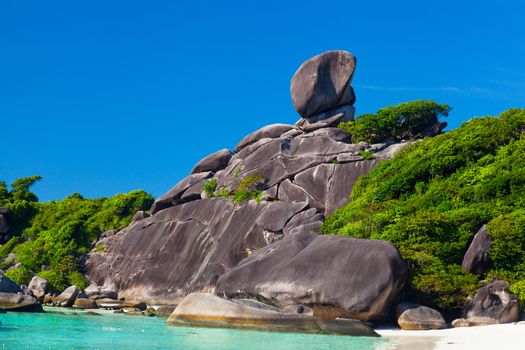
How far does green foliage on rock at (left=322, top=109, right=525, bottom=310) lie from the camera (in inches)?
768

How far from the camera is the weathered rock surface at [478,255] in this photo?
20141 millimetres

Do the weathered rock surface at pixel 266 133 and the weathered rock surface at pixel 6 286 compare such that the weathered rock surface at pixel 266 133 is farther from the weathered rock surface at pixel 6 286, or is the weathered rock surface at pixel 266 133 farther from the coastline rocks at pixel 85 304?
the weathered rock surface at pixel 6 286

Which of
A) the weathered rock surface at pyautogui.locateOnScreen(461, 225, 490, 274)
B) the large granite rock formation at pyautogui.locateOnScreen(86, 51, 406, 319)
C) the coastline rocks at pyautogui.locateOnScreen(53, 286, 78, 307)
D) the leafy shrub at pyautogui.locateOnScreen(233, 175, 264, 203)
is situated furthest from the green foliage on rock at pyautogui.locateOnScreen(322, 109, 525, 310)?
the coastline rocks at pyautogui.locateOnScreen(53, 286, 78, 307)

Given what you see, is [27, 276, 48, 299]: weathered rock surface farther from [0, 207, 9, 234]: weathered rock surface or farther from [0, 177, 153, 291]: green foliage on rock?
[0, 207, 9, 234]: weathered rock surface

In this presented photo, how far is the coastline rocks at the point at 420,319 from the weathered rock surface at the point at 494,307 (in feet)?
2.86

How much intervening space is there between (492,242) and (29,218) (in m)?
41.4

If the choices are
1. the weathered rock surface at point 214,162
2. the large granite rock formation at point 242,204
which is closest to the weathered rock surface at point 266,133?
the large granite rock formation at point 242,204

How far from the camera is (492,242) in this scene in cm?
2003

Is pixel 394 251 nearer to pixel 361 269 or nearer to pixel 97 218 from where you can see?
pixel 361 269

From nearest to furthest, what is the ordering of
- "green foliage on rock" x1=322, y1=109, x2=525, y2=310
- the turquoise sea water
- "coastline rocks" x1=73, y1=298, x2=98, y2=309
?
the turquoise sea water
"green foliage on rock" x1=322, y1=109, x2=525, y2=310
"coastline rocks" x1=73, y1=298, x2=98, y2=309

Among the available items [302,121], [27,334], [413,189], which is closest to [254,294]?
[27,334]

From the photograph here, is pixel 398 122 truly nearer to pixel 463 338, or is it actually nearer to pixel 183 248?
pixel 183 248

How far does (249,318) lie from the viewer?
55.9ft

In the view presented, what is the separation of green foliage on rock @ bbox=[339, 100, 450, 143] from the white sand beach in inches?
782
